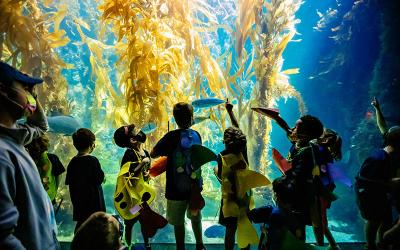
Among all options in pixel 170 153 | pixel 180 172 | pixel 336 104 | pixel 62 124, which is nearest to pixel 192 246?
pixel 180 172

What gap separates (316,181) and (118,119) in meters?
3.57

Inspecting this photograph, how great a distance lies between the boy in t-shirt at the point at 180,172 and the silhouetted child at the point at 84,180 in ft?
2.09

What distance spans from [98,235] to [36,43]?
5332 mm

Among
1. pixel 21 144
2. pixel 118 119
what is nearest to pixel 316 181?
pixel 21 144

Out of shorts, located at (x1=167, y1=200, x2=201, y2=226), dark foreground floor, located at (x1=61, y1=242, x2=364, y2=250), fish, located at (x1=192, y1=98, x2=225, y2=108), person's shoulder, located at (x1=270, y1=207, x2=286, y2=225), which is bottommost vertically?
dark foreground floor, located at (x1=61, y1=242, x2=364, y2=250)

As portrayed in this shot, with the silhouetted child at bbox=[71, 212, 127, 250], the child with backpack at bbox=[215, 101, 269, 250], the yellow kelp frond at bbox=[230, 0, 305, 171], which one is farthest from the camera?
the yellow kelp frond at bbox=[230, 0, 305, 171]

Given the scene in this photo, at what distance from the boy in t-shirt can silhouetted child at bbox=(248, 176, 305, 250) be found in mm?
783

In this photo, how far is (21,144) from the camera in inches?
60.2

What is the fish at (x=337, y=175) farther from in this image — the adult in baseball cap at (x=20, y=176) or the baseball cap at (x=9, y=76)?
the baseball cap at (x=9, y=76)

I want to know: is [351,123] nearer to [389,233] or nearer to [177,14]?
[177,14]

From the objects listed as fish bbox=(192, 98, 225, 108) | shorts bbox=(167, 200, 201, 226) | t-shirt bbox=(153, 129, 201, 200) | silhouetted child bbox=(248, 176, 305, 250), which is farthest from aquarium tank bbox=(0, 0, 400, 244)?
silhouetted child bbox=(248, 176, 305, 250)

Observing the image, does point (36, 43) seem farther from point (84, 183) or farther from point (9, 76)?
point (9, 76)

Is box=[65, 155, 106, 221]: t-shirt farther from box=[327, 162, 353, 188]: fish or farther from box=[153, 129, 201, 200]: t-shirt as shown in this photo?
box=[327, 162, 353, 188]: fish

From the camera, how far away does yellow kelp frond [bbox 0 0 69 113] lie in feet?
16.8
